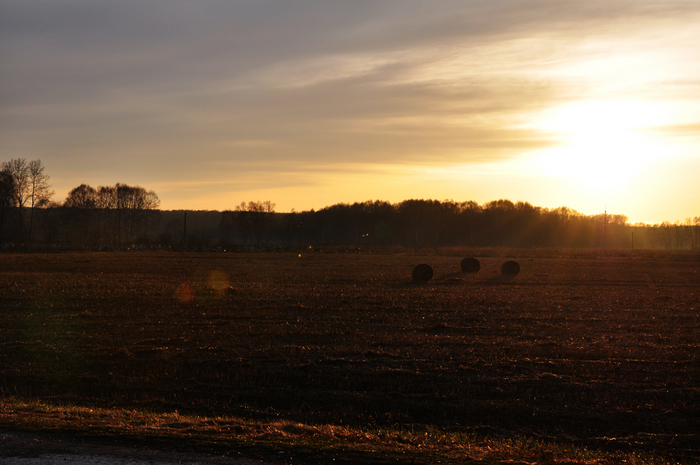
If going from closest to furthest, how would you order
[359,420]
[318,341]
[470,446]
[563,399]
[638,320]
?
[470,446] < [359,420] < [563,399] < [318,341] < [638,320]

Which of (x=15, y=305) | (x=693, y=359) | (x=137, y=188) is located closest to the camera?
(x=693, y=359)

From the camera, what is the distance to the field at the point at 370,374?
758 cm

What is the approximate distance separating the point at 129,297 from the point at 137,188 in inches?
4545

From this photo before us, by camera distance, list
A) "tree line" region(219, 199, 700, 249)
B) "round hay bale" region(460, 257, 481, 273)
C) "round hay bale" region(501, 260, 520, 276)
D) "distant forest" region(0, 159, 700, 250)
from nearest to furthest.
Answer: "round hay bale" region(501, 260, 520, 276), "round hay bale" region(460, 257, 481, 273), "distant forest" region(0, 159, 700, 250), "tree line" region(219, 199, 700, 249)

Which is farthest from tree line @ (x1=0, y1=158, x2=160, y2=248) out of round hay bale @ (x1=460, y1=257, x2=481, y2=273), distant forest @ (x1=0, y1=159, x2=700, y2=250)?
round hay bale @ (x1=460, y1=257, x2=481, y2=273)

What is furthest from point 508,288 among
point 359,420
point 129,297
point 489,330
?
point 359,420

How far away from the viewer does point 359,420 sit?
902 cm

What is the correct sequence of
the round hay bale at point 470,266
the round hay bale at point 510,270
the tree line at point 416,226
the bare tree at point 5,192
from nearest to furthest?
the round hay bale at point 510,270 → the round hay bale at point 470,266 → the bare tree at point 5,192 → the tree line at point 416,226

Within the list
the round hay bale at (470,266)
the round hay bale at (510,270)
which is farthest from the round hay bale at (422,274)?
the round hay bale at (470,266)

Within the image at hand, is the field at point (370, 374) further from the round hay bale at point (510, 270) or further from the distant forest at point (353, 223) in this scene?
the distant forest at point (353, 223)

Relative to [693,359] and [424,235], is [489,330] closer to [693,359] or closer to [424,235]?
[693,359]

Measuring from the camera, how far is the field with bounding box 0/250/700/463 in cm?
758

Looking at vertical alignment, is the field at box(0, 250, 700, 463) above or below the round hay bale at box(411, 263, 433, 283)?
below

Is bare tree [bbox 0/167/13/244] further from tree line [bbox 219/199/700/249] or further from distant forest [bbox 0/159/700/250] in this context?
tree line [bbox 219/199/700/249]
